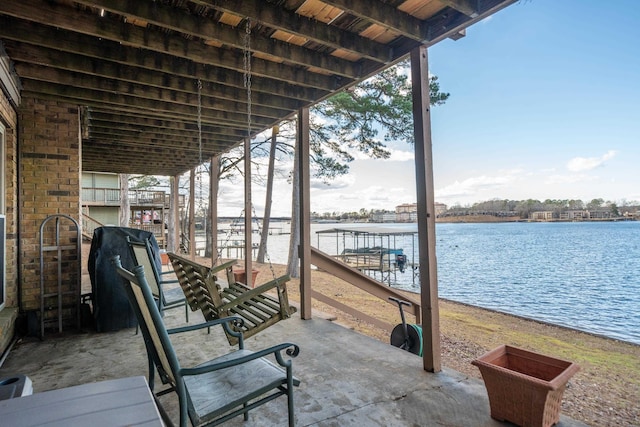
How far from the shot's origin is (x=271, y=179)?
47.4ft

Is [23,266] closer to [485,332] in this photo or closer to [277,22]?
[277,22]

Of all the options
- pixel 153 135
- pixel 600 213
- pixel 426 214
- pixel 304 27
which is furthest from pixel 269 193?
pixel 600 213

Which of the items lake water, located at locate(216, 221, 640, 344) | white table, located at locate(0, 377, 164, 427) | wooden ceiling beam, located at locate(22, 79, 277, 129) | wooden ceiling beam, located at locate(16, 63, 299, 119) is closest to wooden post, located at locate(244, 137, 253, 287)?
wooden ceiling beam, located at locate(22, 79, 277, 129)

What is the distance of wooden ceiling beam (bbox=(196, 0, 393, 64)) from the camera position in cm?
235

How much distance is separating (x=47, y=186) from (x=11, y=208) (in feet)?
1.34

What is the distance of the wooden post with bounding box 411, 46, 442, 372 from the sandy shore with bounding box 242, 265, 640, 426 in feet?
5.59

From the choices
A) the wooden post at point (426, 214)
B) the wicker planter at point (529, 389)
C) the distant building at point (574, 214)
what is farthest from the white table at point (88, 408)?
the distant building at point (574, 214)

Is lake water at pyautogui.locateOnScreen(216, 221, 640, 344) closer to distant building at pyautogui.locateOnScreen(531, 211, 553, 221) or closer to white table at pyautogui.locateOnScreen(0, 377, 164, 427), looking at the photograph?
white table at pyautogui.locateOnScreen(0, 377, 164, 427)

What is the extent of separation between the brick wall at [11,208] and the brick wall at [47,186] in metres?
0.07

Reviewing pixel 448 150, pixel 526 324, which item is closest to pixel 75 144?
pixel 526 324

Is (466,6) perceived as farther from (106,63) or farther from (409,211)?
(409,211)

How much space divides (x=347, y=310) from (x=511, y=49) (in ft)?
78.0

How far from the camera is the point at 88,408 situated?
2.78ft

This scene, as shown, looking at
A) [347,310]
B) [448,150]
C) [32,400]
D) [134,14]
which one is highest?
[448,150]
